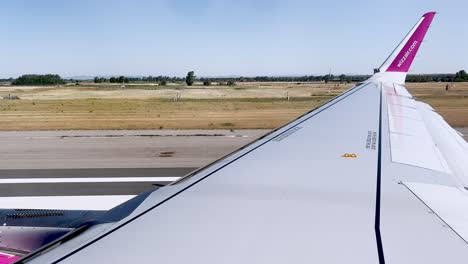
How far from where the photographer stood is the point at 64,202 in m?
6.71

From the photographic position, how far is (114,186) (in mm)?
7641

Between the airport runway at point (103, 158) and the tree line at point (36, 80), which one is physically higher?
the tree line at point (36, 80)

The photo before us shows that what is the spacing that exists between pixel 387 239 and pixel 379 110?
324 centimetres

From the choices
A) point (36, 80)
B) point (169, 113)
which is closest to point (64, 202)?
point (169, 113)

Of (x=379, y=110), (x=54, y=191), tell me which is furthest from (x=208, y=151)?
(x=379, y=110)

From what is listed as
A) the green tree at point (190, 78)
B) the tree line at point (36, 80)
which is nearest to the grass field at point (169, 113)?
the green tree at point (190, 78)

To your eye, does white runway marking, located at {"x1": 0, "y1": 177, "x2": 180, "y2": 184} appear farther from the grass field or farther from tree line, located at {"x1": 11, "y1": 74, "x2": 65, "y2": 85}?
tree line, located at {"x1": 11, "y1": 74, "x2": 65, "y2": 85}

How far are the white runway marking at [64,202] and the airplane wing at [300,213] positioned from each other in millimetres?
4533

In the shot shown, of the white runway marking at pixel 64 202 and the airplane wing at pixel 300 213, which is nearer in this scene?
the airplane wing at pixel 300 213

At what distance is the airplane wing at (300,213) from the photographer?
1240 millimetres

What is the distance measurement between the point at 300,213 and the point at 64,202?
620 cm

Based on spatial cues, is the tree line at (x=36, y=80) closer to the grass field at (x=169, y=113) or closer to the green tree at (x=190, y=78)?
the green tree at (x=190, y=78)

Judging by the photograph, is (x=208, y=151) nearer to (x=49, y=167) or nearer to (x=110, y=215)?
(x=49, y=167)

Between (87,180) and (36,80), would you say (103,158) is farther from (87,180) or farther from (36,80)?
(36,80)
